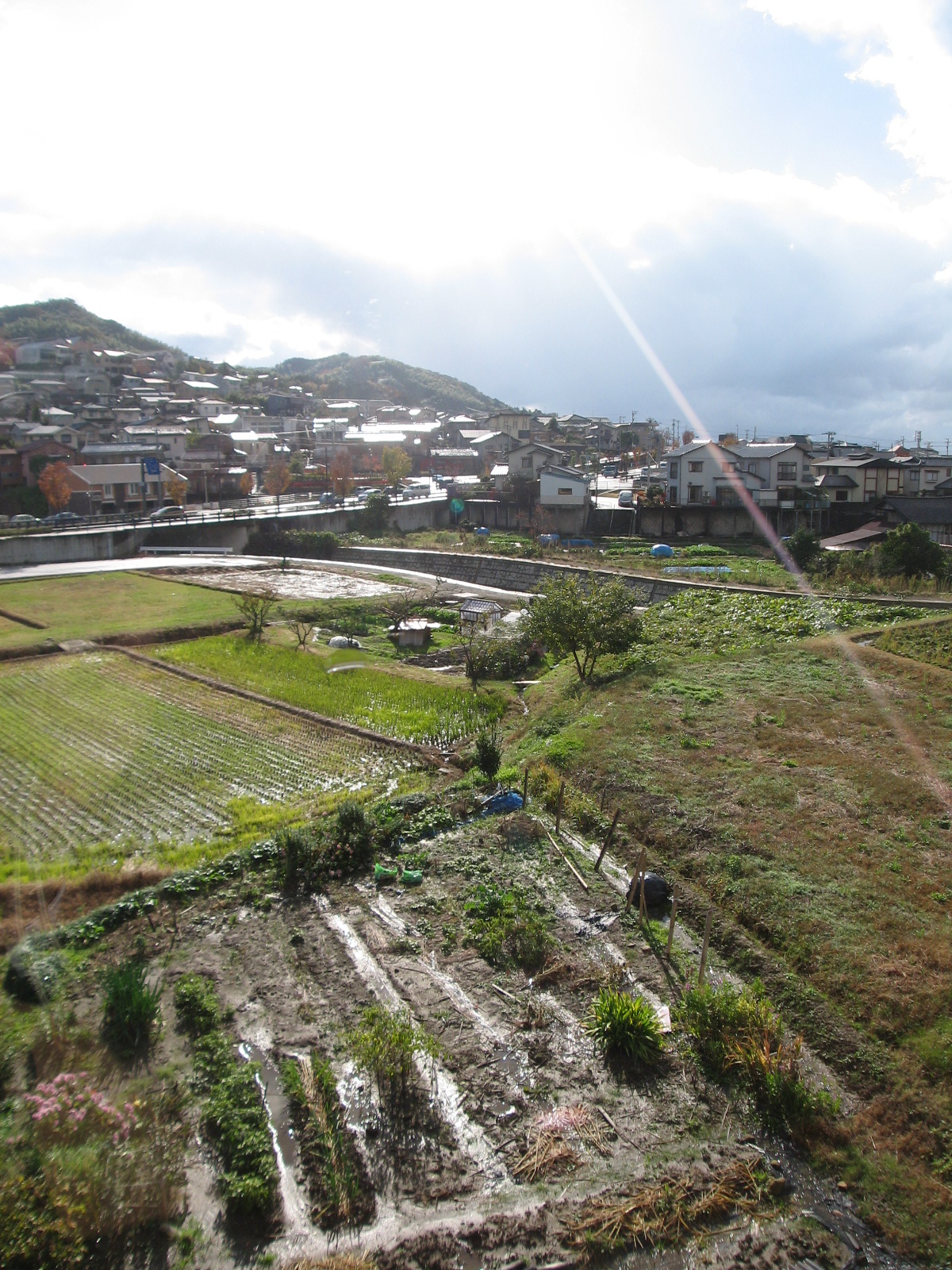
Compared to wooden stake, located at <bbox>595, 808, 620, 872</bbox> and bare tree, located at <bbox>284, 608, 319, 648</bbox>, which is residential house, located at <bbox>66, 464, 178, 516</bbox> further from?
wooden stake, located at <bbox>595, 808, 620, 872</bbox>

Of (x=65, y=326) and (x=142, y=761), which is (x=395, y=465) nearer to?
(x=142, y=761)

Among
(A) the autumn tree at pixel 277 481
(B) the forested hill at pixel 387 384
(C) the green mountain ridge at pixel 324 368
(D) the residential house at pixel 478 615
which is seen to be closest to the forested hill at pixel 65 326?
(C) the green mountain ridge at pixel 324 368

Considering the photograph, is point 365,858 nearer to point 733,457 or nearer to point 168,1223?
point 168,1223

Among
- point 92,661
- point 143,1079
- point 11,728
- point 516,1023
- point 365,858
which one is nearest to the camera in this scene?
point 143,1079

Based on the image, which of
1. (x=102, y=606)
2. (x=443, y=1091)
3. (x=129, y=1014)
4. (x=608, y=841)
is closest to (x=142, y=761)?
(x=129, y=1014)

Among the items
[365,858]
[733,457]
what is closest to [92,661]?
[365,858]

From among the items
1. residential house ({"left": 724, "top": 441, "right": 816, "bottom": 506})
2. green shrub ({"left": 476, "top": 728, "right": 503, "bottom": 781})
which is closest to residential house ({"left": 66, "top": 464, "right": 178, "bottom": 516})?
residential house ({"left": 724, "top": 441, "right": 816, "bottom": 506})
